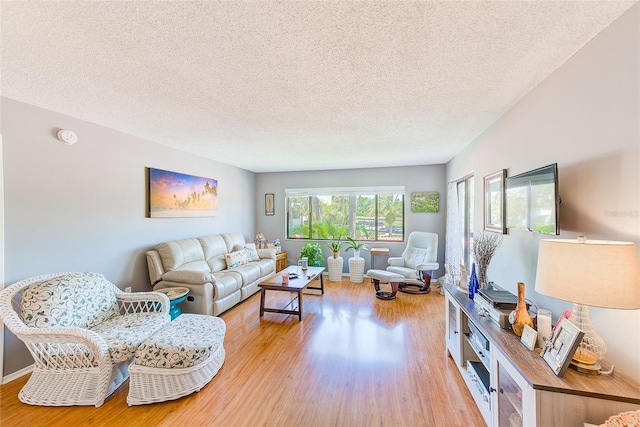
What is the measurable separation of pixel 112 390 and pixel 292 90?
2.69 meters

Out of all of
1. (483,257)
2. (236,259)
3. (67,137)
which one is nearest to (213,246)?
(236,259)

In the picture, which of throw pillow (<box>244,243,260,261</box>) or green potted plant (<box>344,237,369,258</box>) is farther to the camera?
green potted plant (<box>344,237,369,258</box>)

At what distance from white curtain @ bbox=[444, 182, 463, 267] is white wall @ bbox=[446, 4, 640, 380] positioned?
2.19 metres

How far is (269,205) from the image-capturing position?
606cm

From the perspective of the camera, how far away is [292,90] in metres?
1.96

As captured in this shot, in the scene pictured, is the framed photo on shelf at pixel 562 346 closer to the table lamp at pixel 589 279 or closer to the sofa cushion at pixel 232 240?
the table lamp at pixel 589 279

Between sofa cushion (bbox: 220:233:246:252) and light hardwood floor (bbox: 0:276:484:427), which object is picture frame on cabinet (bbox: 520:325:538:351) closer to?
light hardwood floor (bbox: 0:276:484:427)

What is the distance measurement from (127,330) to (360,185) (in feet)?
14.7

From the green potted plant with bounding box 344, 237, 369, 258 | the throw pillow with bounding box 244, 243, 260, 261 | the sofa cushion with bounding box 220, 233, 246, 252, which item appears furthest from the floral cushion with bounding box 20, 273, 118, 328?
the green potted plant with bounding box 344, 237, 369, 258

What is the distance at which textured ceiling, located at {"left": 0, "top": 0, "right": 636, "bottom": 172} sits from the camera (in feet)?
3.92

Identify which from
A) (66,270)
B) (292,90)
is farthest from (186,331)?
(292,90)

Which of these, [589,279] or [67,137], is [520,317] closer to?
[589,279]

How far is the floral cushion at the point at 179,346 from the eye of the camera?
186 centimetres

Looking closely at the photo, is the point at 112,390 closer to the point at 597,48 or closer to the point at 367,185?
the point at 597,48
